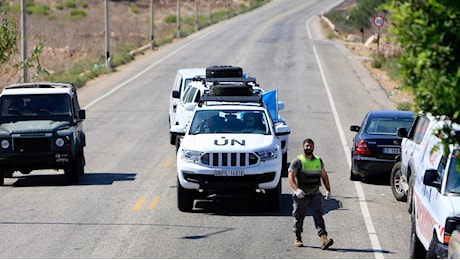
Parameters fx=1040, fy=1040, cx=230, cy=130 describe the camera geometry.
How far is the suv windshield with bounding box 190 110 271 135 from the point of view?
1927 centimetres

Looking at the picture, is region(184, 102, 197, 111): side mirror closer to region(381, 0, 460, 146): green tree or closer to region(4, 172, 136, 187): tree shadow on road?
region(4, 172, 136, 187): tree shadow on road

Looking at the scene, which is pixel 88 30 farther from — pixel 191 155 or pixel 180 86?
pixel 191 155

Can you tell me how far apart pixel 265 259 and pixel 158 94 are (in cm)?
2870

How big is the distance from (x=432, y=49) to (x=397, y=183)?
11.2 metres

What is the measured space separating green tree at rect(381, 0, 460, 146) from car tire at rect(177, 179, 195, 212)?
940cm

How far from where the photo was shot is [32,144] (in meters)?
21.2

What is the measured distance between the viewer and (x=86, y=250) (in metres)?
15.0

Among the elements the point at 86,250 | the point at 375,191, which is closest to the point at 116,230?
the point at 86,250

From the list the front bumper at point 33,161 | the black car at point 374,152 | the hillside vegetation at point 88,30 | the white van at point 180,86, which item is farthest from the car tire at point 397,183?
the hillside vegetation at point 88,30

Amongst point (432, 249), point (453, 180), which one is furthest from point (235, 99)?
point (432, 249)

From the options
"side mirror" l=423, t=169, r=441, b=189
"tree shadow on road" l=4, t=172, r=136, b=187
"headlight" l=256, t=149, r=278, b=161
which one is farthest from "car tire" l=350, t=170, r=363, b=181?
"side mirror" l=423, t=169, r=441, b=189

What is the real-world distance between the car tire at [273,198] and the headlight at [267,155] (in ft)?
1.53

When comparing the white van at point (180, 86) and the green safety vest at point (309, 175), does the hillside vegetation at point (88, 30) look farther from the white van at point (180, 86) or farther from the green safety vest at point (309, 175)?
the green safety vest at point (309, 175)

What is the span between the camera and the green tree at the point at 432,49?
344 inches
